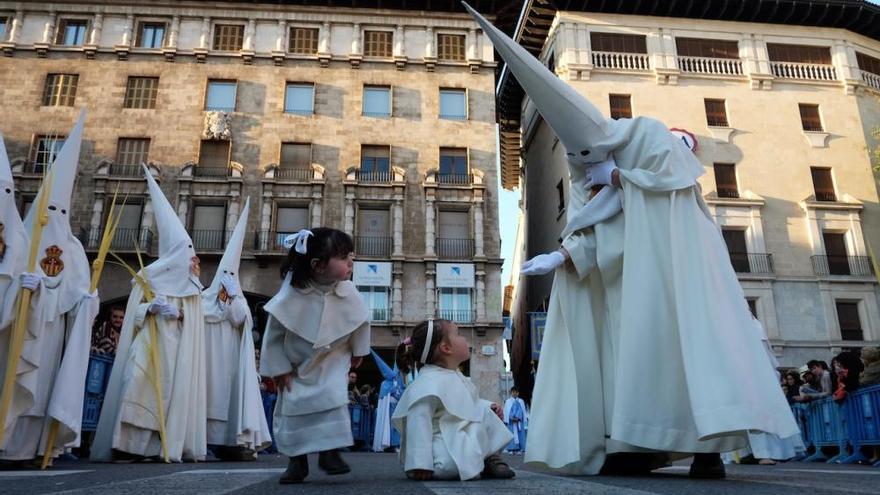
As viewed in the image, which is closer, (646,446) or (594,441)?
(646,446)

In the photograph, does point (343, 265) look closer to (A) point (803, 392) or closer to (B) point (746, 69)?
(A) point (803, 392)

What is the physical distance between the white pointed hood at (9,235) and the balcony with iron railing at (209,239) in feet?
58.3

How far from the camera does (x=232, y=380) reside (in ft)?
27.4

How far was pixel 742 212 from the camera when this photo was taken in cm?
2380

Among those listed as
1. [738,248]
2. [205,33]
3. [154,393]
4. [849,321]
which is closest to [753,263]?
[738,248]

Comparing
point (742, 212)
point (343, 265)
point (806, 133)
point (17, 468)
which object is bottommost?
point (17, 468)

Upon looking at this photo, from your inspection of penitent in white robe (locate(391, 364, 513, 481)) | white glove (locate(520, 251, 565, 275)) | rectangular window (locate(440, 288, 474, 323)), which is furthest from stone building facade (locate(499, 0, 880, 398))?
penitent in white robe (locate(391, 364, 513, 481))

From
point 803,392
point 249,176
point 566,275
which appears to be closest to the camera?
point 566,275

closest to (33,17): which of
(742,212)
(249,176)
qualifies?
(249,176)

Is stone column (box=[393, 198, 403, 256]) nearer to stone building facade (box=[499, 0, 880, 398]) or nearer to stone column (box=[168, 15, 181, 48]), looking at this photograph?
stone building facade (box=[499, 0, 880, 398])

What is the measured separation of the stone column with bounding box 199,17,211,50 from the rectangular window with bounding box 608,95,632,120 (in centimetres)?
1529

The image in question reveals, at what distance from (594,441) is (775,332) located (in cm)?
2141

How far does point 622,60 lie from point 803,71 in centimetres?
725

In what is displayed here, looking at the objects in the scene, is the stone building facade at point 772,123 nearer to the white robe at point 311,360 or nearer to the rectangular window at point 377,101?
the rectangular window at point 377,101
